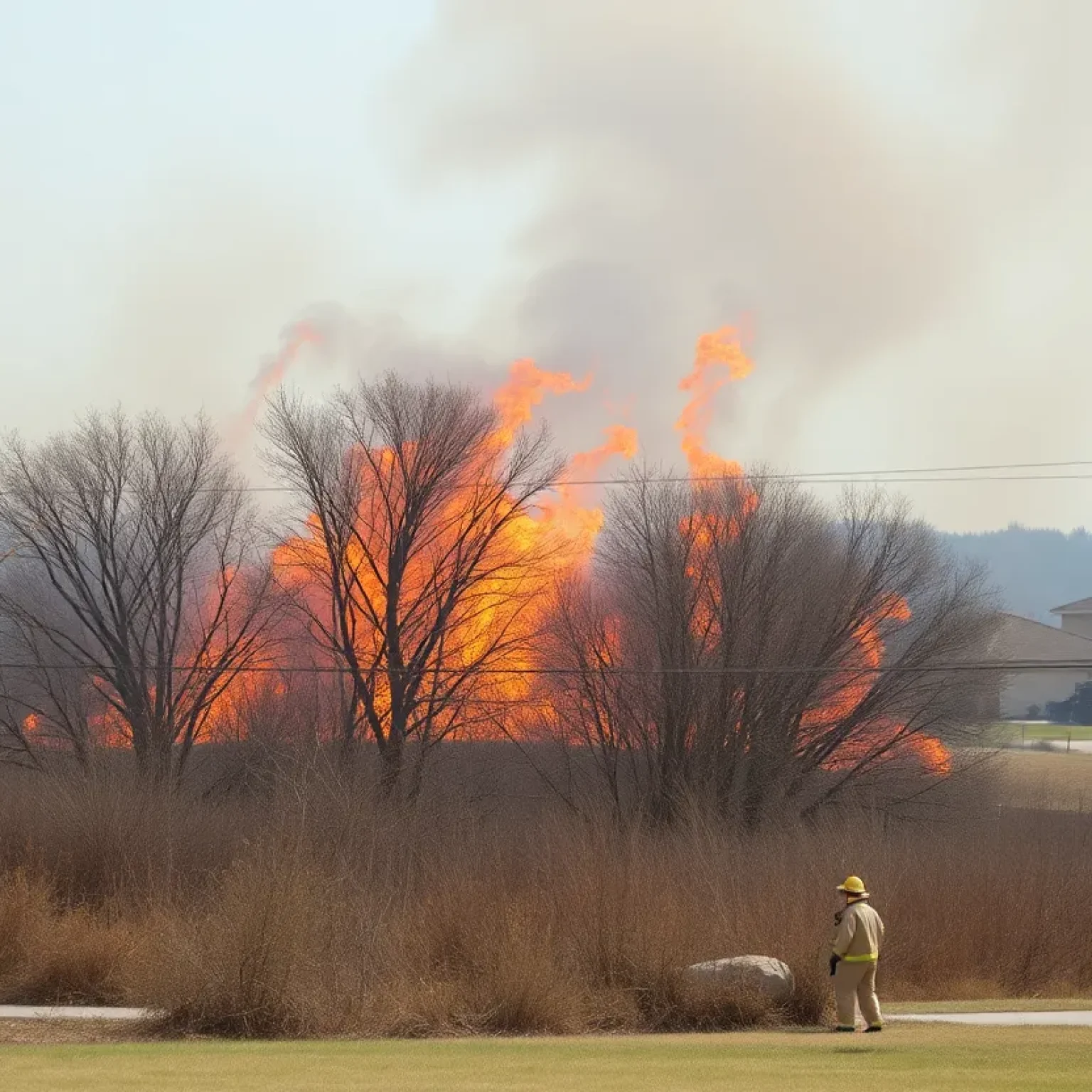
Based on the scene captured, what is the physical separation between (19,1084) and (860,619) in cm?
4082

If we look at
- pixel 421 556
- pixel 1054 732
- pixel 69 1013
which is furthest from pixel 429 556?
pixel 1054 732

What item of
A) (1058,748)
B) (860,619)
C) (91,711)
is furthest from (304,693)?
(1058,748)

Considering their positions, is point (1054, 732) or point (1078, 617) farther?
point (1078, 617)

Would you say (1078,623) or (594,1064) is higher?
(1078,623)

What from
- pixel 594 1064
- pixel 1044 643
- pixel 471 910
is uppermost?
pixel 1044 643

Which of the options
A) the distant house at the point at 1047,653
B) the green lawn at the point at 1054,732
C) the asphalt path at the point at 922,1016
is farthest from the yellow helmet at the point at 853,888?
the green lawn at the point at 1054,732

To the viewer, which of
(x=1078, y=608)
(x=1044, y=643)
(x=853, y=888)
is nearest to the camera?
(x=853, y=888)

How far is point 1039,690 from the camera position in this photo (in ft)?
378

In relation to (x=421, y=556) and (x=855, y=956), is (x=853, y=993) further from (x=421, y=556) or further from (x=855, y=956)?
(x=421, y=556)

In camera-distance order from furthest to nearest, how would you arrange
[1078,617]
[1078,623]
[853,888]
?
[1078,617], [1078,623], [853,888]

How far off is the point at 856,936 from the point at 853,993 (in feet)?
3.52

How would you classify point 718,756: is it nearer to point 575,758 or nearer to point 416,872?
point 575,758

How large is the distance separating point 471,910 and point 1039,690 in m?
94.2

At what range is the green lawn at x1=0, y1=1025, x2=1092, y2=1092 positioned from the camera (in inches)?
649
